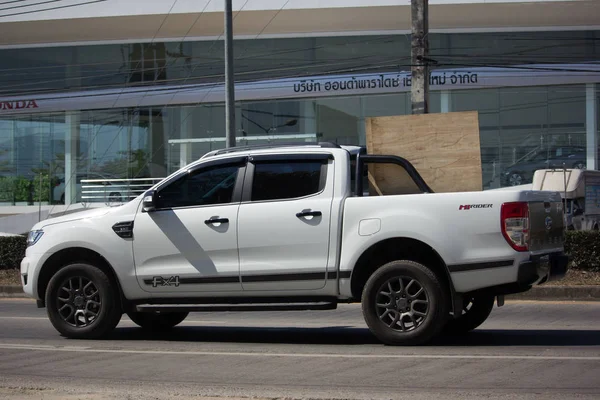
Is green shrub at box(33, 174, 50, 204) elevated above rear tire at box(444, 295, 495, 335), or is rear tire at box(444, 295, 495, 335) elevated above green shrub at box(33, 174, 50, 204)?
green shrub at box(33, 174, 50, 204)

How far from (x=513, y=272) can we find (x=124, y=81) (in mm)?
28983

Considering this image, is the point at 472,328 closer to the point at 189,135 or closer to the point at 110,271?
the point at 110,271

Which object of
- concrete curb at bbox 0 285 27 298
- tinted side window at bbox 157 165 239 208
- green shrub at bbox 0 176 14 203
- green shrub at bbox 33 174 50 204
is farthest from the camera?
green shrub at bbox 0 176 14 203

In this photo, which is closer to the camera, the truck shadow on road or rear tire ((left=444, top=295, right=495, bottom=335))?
the truck shadow on road

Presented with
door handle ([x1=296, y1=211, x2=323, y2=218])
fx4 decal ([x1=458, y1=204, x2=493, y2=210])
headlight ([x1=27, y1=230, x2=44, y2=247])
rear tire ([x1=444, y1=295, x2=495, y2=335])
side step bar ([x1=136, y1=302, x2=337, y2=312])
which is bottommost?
rear tire ([x1=444, y1=295, x2=495, y2=335])

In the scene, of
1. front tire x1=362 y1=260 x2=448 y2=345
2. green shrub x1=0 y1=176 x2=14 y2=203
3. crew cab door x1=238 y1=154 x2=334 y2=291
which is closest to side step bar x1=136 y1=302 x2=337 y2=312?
crew cab door x1=238 y1=154 x2=334 y2=291

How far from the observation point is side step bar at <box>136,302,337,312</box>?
8699 mm

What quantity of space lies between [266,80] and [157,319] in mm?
23975

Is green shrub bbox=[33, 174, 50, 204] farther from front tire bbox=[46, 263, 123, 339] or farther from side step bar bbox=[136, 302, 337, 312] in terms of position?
side step bar bbox=[136, 302, 337, 312]

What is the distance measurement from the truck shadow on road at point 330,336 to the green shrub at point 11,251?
1071 cm

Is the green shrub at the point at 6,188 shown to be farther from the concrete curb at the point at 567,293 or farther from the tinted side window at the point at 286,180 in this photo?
the tinted side window at the point at 286,180

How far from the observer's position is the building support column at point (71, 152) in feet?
119

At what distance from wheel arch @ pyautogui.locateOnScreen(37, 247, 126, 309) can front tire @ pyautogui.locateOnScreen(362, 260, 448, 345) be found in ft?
9.14

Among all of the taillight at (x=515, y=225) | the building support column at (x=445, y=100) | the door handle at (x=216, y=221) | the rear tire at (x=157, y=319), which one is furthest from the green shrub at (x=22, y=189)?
the taillight at (x=515, y=225)
